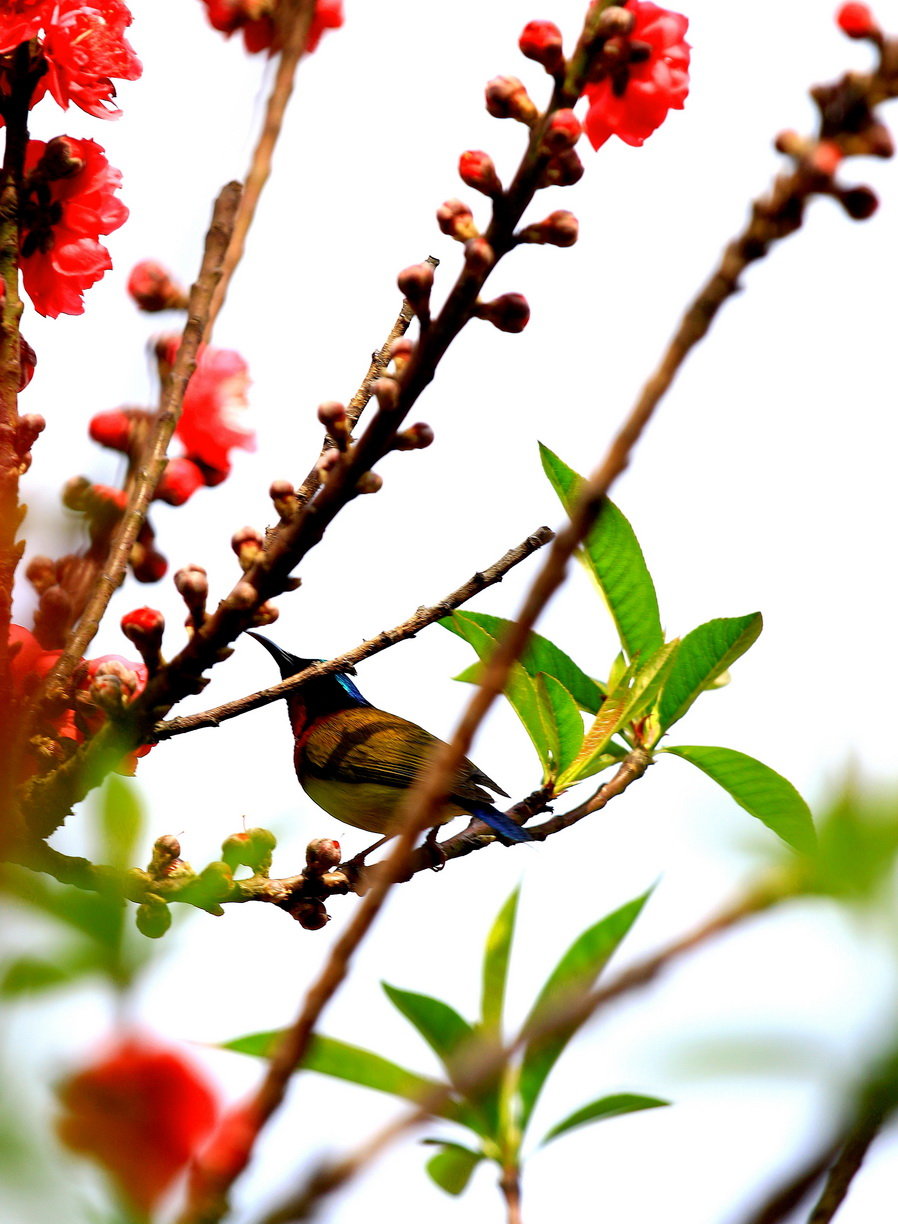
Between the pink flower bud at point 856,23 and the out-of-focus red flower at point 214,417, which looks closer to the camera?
the pink flower bud at point 856,23

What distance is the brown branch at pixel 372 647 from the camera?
6.96ft

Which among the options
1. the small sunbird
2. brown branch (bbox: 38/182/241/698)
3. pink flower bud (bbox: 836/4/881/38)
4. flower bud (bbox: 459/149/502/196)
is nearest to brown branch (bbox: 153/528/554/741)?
brown branch (bbox: 38/182/241/698)

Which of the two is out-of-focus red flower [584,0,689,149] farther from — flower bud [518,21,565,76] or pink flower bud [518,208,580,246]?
pink flower bud [518,208,580,246]

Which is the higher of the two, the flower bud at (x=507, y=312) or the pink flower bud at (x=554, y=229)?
the pink flower bud at (x=554, y=229)

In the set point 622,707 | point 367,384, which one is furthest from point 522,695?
point 367,384

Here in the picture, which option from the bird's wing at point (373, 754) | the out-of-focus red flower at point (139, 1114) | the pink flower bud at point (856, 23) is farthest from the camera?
the bird's wing at point (373, 754)

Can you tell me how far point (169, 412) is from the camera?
1.76m

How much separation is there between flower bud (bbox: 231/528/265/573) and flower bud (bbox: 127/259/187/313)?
1.16 feet

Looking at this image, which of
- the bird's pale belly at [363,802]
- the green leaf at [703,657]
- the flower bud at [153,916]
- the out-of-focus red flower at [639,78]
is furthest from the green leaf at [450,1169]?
the bird's pale belly at [363,802]

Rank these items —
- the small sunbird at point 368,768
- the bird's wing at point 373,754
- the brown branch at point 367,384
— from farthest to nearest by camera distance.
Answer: the bird's wing at point 373,754 < the small sunbird at point 368,768 < the brown branch at point 367,384

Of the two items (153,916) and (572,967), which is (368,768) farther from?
(572,967)

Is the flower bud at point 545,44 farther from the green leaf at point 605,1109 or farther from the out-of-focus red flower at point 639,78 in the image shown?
the green leaf at point 605,1109

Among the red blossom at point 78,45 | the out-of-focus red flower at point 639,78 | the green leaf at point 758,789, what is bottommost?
the green leaf at point 758,789

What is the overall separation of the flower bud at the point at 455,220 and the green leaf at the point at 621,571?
2.71 ft
